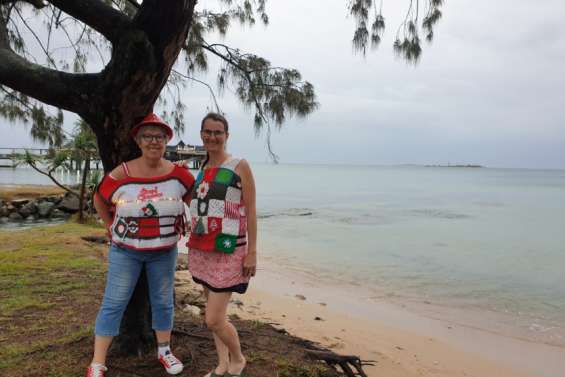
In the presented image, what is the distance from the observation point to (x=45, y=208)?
19.5 m

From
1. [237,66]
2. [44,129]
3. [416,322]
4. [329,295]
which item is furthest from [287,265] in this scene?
[237,66]

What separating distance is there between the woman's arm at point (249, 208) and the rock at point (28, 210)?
19.8 metres

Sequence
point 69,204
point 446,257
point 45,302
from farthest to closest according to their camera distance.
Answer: point 69,204 → point 446,257 → point 45,302

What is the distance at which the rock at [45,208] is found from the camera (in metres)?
19.3

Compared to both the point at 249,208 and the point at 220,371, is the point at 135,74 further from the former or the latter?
the point at 220,371

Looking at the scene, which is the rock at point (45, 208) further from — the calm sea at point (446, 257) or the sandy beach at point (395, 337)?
the sandy beach at point (395, 337)

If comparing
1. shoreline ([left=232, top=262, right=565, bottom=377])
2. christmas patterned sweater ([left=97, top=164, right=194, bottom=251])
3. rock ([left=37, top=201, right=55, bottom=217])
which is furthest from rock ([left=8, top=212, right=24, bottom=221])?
christmas patterned sweater ([left=97, top=164, right=194, bottom=251])

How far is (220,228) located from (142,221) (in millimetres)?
479

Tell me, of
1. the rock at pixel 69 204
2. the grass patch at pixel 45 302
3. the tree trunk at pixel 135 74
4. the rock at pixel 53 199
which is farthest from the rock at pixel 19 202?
the tree trunk at pixel 135 74

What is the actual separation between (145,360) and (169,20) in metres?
2.39

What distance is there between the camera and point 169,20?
2.93 meters

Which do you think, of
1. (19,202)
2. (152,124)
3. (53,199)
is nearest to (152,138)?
(152,124)

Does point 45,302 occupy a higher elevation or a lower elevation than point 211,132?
lower

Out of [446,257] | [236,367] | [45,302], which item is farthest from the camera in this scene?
[446,257]
